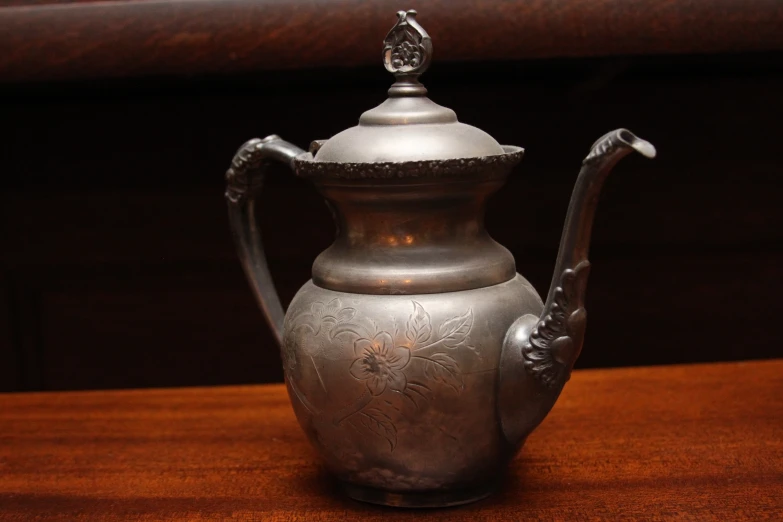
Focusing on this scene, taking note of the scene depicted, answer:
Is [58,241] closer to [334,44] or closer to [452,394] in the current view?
[334,44]

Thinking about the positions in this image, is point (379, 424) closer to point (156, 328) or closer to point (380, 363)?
point (380, 363)

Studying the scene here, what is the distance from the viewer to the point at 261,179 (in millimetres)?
884

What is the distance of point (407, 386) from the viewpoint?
718 mm

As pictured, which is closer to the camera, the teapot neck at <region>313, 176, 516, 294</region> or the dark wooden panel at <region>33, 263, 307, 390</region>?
the teapot neck at <region>313, 176, 516, 294</region>

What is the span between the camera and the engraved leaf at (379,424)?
28.6 inches

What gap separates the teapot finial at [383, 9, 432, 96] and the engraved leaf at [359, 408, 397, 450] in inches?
10.6

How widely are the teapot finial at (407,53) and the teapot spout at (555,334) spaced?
0.18 meters

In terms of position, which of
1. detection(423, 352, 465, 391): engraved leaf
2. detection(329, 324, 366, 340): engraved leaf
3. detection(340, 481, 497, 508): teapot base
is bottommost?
detection(340, 481, 497, 508): teapot base

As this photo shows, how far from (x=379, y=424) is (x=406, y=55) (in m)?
0.31

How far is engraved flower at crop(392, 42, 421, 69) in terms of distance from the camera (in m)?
0.79

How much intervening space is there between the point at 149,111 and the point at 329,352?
2.25 feet

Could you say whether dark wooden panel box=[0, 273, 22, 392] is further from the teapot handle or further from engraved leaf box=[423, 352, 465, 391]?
engraved leaf box=[423, 352, 465, 391]

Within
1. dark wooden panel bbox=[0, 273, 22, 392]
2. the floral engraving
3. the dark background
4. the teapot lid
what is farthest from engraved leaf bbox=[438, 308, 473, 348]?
dark wooden panel bbox=[0, 273, 22, 392]

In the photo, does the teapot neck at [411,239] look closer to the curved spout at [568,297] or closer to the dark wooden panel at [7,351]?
the curved spout at [568,297]
